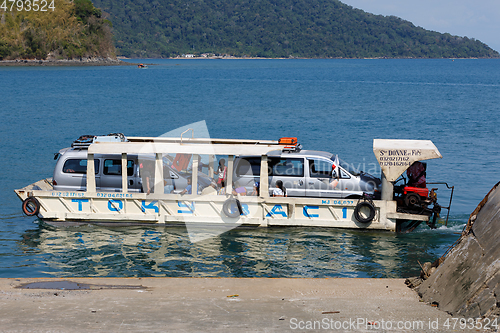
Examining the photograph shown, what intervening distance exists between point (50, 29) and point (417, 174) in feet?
516

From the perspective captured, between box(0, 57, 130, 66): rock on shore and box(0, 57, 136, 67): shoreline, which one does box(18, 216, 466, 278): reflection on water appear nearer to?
box(0, 57, 136, 67): shoreline

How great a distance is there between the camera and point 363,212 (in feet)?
45.2

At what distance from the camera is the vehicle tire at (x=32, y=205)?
14.2 meters

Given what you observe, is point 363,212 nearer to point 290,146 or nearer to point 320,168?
point 320,168

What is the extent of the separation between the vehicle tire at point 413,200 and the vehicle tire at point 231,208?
481 centimetres

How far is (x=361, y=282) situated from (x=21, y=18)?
163 m

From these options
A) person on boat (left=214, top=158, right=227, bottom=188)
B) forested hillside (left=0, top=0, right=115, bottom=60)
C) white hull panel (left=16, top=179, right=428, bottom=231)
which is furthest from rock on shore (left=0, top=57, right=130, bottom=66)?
person on boat (left=214, top=158, right=227, bottom=188)

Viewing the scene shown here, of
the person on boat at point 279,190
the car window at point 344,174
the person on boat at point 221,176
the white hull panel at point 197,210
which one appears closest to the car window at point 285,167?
the person on boat at point 279,190

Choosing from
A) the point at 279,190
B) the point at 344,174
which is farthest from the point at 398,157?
the point at 279,190

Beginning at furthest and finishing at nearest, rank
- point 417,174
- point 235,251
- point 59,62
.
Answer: point 59,62 → point 417,174 → point 235,251

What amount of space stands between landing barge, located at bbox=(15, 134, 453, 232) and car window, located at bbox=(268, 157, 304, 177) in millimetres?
31

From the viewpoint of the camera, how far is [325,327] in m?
7.92

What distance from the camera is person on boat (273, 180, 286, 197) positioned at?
14.3 metres

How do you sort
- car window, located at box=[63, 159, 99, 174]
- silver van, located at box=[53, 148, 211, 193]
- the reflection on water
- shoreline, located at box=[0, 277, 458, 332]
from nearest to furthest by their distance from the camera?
1. shoreline, located at box=[0, 277, 458, 332]
2. the reflection on water
3. silver van, located at box=[53, 148, 211, 193]
4. car window, located at box=[63, 159, 99, 174]
